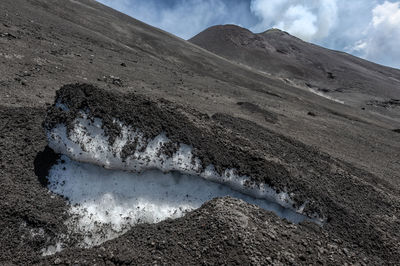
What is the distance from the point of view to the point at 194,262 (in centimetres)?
413

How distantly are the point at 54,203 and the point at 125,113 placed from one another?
241cm

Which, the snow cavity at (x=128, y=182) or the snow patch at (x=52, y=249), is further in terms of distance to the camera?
the snow cavity at (x=128, y=182)

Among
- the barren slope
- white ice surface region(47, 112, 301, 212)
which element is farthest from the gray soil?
the barren slope

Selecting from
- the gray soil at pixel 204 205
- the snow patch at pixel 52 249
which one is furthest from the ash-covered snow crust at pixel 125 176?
the snow patch at pixel 52 249

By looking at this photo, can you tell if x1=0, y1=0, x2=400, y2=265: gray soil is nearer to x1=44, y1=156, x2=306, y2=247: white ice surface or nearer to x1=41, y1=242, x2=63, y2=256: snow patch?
x1=41, y1=242, x2=63, y2=256: snow patch

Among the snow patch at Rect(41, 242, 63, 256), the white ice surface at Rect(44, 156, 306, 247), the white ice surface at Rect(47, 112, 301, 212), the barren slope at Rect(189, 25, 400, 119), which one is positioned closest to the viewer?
the snow patch at Rect(41, 242, 63, 256)

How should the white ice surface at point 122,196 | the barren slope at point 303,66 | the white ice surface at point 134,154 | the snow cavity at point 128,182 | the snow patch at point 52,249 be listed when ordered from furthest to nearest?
the barren slope at point 303,66
the white ice surface at point 134,154
the snow cavity at point 128,182
the white ice surface at point 122,196
the snow patch at point 52,249

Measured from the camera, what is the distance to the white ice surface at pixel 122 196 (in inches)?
189

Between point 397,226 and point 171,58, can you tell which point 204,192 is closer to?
point 397,226

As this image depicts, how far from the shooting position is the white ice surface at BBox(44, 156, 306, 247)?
4.79m

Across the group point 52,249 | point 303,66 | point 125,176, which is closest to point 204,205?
point 125,176

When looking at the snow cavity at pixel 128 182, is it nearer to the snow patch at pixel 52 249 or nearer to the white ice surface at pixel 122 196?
the white ice surface at pixel 122 196

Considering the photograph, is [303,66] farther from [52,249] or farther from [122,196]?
[52,249]

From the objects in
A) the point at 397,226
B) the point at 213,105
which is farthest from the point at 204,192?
the point at 213,105
